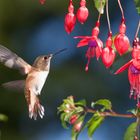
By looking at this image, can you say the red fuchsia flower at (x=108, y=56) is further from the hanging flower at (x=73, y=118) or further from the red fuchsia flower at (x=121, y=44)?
the hanging flower at (x=73, y=118)

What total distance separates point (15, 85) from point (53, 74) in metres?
3.68

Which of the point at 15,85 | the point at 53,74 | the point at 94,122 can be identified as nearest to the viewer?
the point at 94,122

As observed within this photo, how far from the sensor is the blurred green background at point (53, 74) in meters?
7.00

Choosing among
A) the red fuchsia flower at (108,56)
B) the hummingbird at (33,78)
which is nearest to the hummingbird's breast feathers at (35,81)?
the hummingbird at (33,78)

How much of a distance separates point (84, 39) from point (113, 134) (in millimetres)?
5134

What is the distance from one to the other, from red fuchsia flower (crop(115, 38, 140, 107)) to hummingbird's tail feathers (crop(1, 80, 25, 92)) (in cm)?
81

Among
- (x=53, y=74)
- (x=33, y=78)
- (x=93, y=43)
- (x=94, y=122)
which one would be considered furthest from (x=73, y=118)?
(x=53, y=74)

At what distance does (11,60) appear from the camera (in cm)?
319

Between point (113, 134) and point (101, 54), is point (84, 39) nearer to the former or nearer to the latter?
point (101, 54)

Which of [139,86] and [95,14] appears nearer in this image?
[139,86]

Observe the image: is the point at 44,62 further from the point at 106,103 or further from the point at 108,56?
the point at 108,56

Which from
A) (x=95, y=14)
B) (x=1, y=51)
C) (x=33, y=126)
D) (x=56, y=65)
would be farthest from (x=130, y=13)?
(x=1, y=51)

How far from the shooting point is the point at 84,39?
8.82 ft

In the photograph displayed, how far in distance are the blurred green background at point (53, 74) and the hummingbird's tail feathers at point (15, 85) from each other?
3154mm
